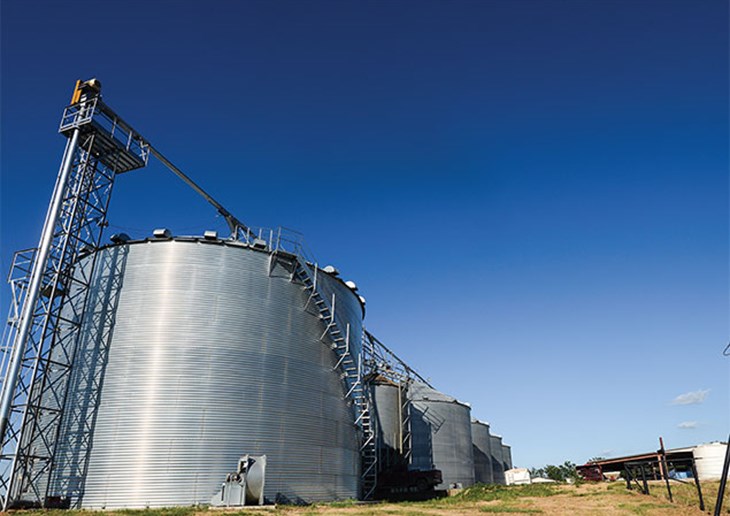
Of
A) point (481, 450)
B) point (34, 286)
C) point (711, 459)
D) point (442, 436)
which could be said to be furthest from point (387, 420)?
point (711, 459)

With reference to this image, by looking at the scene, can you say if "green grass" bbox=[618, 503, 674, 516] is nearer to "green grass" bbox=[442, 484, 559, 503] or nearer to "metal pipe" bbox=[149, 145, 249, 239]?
"green grass" bbox=[442, 484, 559, 503]

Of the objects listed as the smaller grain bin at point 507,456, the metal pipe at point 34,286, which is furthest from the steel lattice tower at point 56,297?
the smaller grain bin at point 507,456

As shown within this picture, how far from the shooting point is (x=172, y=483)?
1076 inches

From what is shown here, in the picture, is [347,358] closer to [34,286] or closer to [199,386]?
[199,386]

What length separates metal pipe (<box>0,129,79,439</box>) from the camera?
1102 inches

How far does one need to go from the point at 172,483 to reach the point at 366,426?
15028 millimetres

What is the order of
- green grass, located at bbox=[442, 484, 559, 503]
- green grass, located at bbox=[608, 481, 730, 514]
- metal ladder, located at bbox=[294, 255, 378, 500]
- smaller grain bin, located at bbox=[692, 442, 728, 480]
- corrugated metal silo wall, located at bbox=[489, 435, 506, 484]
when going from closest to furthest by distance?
1. green grass, located at bbox=[608, 481, 730, 514]
2. metal ladder, located at bbox=[294, 255, 378, 500]
3. green grass, located at bbox=[442, 484, 559, 503]
4. smaller grain bin, located at bbox=[692, 442, 728, 480]
5. corrugated metal silo wall, located at bbox=[489, 435, 506, 484]

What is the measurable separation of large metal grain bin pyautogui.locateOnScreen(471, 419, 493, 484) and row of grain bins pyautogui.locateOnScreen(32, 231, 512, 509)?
1410 inches

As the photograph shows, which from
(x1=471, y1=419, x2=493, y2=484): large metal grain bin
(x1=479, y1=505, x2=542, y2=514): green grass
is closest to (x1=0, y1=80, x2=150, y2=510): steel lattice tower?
(x1=479, y1=505, x2=542, y2=514): green grass

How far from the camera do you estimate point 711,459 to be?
53062mm

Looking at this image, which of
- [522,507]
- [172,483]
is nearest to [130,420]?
[172,483]

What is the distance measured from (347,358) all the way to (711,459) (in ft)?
136

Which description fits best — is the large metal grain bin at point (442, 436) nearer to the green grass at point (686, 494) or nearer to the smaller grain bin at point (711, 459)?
the green grass at point (686, 494)

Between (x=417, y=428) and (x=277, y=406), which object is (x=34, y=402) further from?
(x=417, y=428)
